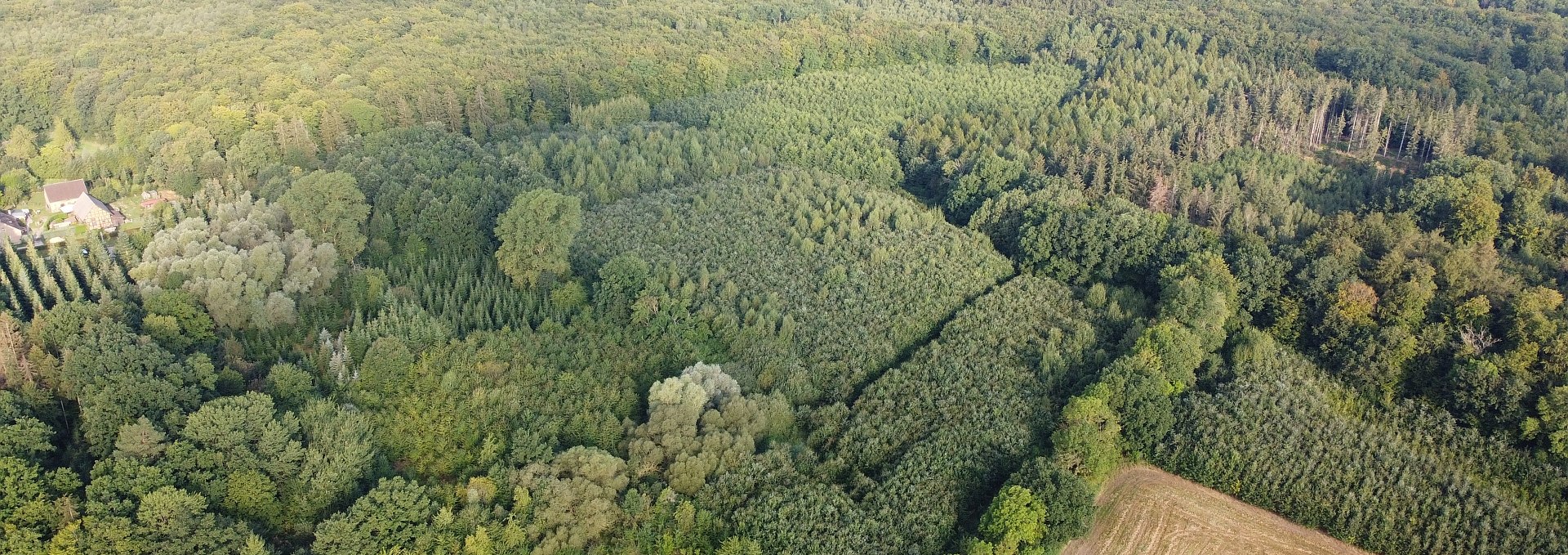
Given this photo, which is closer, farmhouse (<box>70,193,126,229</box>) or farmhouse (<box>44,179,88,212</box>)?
farmhouse (<box>70,193,126,229</box>)

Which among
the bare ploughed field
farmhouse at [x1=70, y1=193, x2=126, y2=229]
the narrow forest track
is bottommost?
the bare ploughed field

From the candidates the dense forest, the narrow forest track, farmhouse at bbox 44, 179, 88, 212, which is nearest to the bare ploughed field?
the dense forest

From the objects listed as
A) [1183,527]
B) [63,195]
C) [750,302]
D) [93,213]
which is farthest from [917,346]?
[63,195]

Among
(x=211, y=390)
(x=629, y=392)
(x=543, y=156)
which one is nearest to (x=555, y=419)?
(x=629, y=392)

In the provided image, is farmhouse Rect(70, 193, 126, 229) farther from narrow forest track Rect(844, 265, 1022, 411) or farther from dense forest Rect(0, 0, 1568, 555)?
narrow forest track Rect(844, 265, 1022, 411)

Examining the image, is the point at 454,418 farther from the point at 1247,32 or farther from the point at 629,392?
the point at 1247,32

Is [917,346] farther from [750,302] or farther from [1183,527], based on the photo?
[1183,527]
